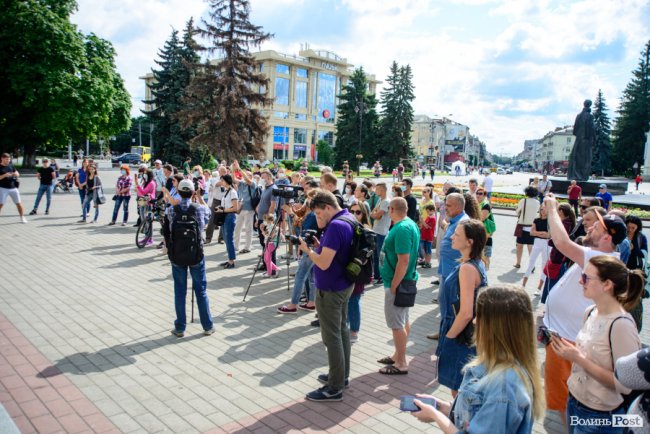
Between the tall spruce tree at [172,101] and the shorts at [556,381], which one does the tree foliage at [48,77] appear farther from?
the shorts at [556,381]

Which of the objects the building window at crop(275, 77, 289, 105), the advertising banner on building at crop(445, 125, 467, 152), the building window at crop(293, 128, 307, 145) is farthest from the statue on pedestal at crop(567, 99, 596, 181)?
the advertising banner on building at crop(445, 125, 467, 152)

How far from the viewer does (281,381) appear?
520cm

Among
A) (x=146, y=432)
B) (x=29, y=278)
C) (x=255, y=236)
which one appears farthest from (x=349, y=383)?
(x=255, y=236)

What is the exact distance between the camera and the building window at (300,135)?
94262mm

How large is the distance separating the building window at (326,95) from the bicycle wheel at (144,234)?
87.7 metres

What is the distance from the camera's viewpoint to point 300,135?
9512 centimetres

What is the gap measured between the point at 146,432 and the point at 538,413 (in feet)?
10.9

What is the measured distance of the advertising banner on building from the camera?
152 metres

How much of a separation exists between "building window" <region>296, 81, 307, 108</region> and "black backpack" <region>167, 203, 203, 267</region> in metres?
89.7

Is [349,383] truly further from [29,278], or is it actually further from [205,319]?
[29,278]

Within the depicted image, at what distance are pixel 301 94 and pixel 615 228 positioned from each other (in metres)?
93.2

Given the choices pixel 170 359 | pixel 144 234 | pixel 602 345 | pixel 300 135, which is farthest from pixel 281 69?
pixel 602 345

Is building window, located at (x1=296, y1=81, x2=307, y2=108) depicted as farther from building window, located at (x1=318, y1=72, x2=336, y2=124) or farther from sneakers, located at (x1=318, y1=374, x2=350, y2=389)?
sneakers, located at (x1=318, y1=374, x2=350, y2=389)

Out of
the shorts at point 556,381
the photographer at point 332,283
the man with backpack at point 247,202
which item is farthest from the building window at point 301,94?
the shorts at point 556,381
